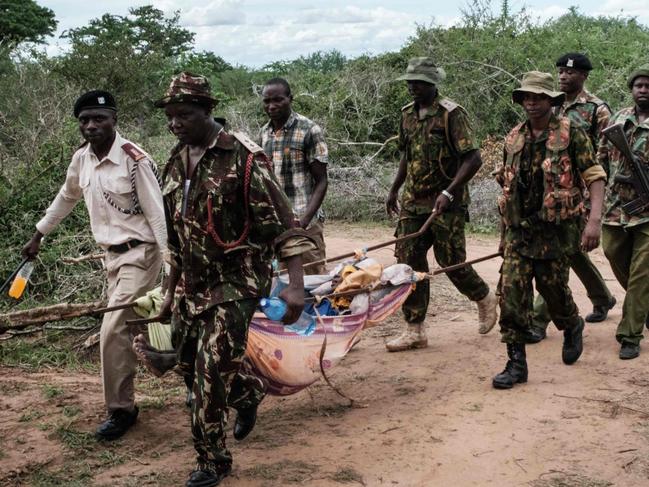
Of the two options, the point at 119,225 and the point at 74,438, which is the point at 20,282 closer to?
the point at 119,225

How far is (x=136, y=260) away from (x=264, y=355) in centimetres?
87

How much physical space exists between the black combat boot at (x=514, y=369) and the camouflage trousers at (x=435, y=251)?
910mm

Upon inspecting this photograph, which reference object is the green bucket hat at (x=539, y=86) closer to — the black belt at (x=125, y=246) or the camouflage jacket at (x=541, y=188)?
the camouflage jacket at (x=541, y=188)

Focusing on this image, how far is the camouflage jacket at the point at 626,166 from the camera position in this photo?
233 inches

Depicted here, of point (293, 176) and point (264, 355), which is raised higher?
point (293, 176)

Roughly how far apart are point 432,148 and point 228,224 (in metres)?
2.43

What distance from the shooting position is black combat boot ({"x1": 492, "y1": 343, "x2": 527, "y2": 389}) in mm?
5246

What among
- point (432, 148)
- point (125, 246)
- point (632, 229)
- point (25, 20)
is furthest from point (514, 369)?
point (25, 20)

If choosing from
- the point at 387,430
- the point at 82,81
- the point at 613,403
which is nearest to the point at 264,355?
the point at 387,430

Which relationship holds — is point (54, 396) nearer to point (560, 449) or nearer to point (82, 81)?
point (560, 449)

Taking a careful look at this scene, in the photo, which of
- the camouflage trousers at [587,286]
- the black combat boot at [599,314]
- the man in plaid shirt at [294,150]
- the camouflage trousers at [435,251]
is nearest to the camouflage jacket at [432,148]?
the camouflage trousers at [435,251]

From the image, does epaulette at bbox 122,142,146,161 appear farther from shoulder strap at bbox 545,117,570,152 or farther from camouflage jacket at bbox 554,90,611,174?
camouflage jacket at bbox 554,90,611,174

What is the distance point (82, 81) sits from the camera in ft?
50.4

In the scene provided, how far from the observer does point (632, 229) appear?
598 centimetres
